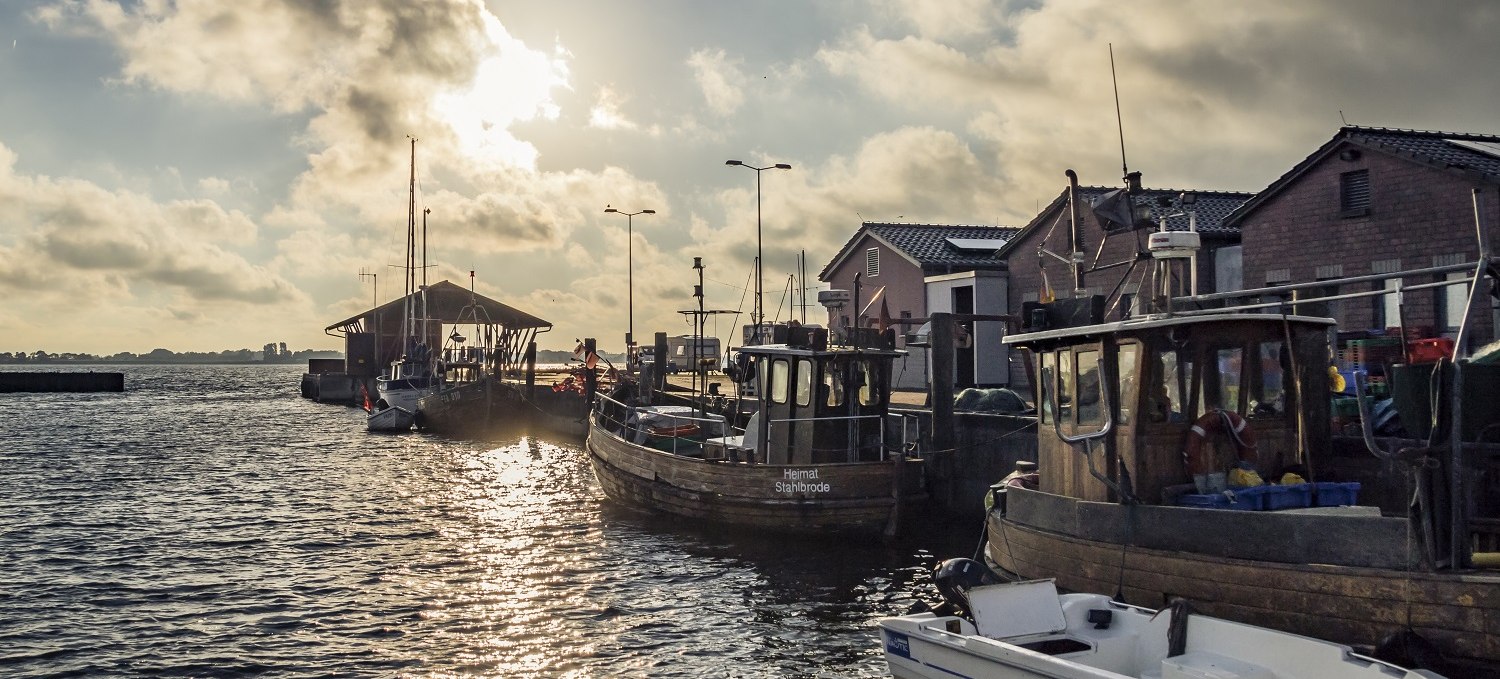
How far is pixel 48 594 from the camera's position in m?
16.4

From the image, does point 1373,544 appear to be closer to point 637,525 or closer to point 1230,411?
point 1230,411

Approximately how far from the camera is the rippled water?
1271 centimetres

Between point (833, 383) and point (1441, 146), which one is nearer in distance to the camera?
point (833, 383)

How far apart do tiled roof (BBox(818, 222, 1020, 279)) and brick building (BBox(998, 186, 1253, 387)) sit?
1747 mm

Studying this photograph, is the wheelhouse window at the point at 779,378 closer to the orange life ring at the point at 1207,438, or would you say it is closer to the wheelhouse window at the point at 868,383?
the wheelhouse window at the point at 868,383

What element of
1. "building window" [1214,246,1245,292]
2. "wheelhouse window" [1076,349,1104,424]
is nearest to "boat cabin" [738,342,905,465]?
"wheelhouse window" [1076,349,1104,424]

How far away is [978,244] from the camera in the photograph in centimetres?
4219

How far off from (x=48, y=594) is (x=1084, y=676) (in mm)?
15641

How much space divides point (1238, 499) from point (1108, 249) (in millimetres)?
24426

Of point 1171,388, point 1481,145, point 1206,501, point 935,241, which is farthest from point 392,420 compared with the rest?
point 1206,501

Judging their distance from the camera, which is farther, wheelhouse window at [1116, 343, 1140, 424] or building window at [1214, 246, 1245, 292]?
building window at [1214, 246, 1245, 292]

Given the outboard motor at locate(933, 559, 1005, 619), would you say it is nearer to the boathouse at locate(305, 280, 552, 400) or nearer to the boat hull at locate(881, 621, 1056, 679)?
the boat hull at locate(881, 621, 1056, 679)

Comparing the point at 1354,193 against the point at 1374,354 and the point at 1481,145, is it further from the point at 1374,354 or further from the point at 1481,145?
the point at 1374,354

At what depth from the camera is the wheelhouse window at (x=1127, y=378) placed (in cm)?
1075
